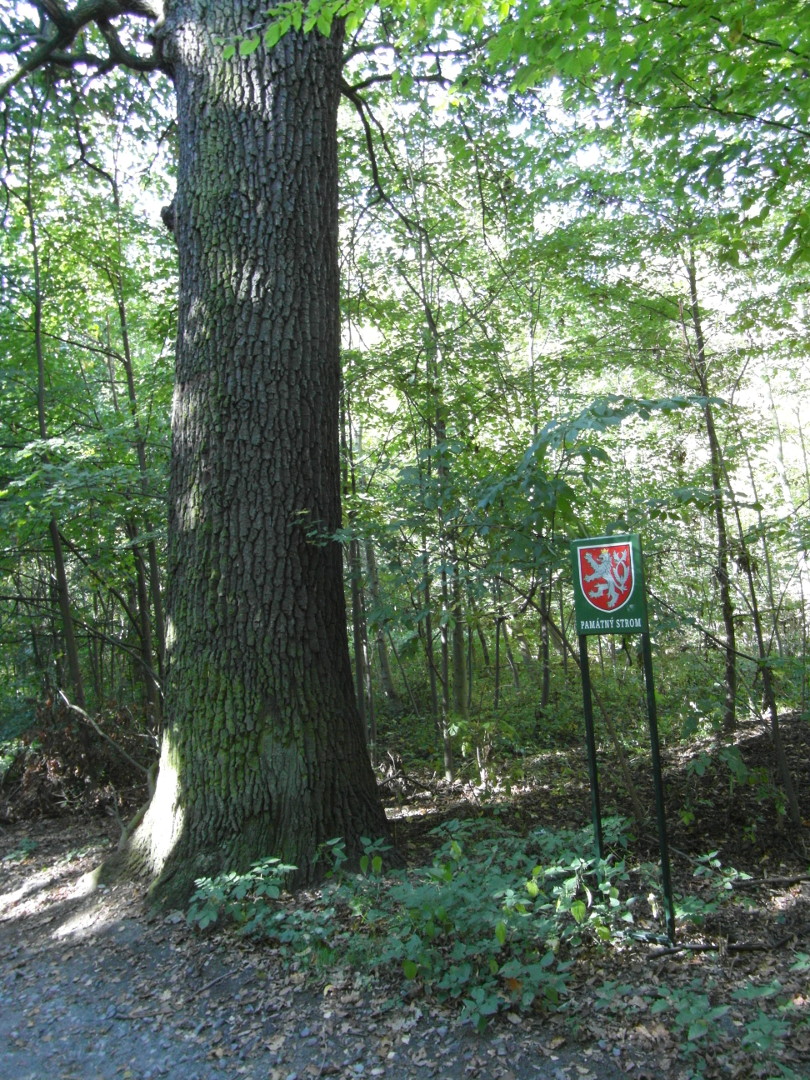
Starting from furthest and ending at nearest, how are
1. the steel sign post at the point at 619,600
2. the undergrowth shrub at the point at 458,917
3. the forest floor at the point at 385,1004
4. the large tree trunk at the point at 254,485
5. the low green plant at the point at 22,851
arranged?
the low green plant at the point at 22,851 → the large tree trunk at the point at 254,485 → the steel sign post at the point at 619,600 → the undergrowth shrub at the point at 458,917 → the forest floor at the point at 385,1004

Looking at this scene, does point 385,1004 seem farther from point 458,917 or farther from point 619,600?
point 619,600

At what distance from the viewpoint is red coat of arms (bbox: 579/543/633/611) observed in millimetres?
3330

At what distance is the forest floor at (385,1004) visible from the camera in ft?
8.75

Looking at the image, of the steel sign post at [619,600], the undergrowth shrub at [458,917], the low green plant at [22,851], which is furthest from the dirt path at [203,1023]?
the low green plant at [22,851]

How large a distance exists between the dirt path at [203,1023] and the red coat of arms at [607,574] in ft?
5.77

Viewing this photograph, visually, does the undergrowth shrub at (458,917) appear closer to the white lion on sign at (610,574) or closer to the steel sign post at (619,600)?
the steel sign post at (619,600)

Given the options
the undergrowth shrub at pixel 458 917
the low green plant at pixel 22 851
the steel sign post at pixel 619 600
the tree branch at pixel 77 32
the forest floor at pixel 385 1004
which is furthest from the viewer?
the low green plant at pixel 22 851

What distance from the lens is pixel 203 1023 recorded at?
3.19 metres

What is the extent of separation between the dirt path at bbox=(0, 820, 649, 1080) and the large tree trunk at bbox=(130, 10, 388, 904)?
429mm

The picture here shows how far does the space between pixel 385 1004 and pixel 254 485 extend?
2.84 m

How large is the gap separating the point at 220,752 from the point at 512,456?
3.50 m

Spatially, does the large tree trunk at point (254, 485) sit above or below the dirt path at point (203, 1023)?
above

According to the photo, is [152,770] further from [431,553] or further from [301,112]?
[301,112]

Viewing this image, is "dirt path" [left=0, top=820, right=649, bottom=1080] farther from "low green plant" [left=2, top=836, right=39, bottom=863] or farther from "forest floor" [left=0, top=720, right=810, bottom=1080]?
"low green plant" [left=2, top=836, right=39, bottom=863]
